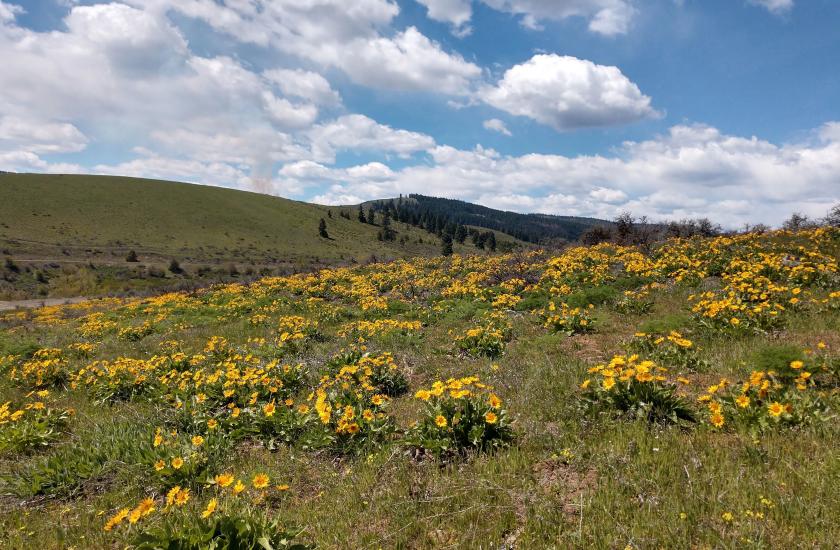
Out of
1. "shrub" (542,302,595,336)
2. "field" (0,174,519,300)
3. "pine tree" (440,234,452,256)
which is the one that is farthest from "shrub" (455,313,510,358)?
"pine tree" (440,234,452,256)

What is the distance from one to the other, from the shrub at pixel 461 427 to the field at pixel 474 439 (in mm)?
24

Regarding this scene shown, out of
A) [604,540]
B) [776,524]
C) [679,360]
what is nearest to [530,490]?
[604,540]

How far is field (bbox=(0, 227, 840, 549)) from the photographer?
302cm

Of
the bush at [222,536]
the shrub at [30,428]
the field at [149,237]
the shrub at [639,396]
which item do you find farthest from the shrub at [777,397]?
the field at [149,237]

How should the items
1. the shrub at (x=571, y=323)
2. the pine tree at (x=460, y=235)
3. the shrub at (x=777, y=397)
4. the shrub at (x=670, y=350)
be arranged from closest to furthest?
the shrub at (x=777, y=397), the shrub at (x=670, y=350), the shrub at (x=571, y=323), the pine tree at (x=460, y=235)

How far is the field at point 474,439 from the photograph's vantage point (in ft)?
9.92

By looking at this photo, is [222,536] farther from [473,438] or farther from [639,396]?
[639,396]

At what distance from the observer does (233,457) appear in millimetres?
4910

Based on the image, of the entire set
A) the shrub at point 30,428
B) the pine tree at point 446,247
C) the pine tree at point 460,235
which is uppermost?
the pine tree at point 460,235

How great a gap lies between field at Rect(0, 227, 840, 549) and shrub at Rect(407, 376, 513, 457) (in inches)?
0.9

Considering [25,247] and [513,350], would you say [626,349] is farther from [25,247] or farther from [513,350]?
[25,247]

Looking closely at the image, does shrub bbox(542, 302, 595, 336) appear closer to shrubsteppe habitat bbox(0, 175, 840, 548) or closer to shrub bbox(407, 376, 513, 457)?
shrubsteppe habitat bbox(0, 175, 840, 548)

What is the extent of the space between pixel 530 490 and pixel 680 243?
53.5ft

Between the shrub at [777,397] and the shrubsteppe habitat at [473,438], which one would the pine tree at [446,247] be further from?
the shrub at [777,397]
